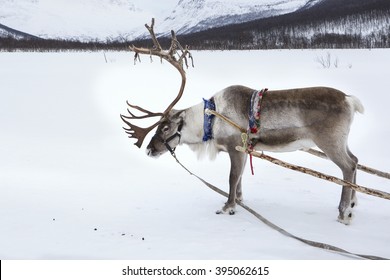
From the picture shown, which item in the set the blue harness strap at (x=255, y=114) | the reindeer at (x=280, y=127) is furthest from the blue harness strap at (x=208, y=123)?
the blue harness strap at (x=255, y=114)

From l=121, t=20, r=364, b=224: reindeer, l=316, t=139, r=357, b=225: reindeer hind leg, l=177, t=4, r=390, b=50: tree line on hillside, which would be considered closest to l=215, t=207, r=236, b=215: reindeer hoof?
l=121, t=20, r=364, b=224: reindeer

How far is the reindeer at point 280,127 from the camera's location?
192 inches

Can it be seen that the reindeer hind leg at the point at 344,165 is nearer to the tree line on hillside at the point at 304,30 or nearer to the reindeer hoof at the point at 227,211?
the reindeer hoof at the point at 227,211

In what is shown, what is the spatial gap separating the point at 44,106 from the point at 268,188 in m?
8.40

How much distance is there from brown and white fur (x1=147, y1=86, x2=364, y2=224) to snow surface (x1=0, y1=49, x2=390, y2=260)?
488 mm

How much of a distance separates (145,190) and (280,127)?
7.22ft

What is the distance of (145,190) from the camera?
251 inches

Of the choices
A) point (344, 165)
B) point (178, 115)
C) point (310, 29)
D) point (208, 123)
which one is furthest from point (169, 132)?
point (310, 29)

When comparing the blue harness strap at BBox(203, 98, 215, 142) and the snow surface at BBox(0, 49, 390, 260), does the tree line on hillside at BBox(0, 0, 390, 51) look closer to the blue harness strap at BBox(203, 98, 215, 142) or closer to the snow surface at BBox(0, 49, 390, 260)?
the snow surface at BBox(0, 49, 390, 260)

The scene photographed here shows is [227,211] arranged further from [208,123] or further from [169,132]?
[169,132]

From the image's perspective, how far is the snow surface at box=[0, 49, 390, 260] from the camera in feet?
14.4

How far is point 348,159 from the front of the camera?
4.93m

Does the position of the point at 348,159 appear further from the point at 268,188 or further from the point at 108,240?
the point at 108,240

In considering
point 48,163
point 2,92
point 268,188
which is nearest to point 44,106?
point 2,92
